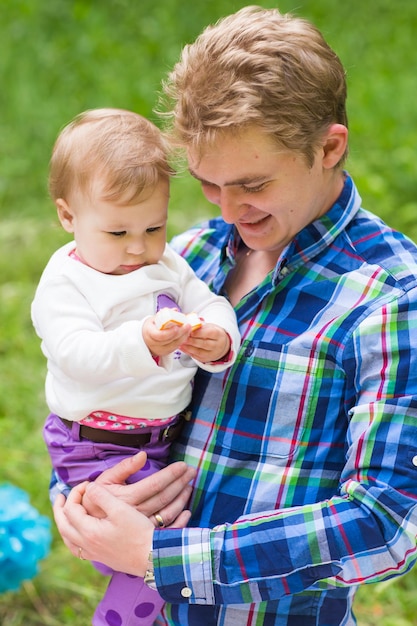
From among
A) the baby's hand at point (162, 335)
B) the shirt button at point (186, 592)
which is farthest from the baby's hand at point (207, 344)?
the shirt button at point (186, 592)

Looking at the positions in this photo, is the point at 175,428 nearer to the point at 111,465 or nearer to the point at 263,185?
the point at 111,465

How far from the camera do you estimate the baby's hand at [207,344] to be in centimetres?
173

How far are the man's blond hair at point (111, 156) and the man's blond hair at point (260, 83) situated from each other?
0.21 feet

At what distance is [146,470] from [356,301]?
0.56m

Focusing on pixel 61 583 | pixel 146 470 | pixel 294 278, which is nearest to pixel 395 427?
pixel 294 278

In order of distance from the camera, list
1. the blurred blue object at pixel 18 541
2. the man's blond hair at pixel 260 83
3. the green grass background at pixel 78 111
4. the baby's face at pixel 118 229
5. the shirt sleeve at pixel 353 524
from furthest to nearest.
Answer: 1. the green grass background at pixel 78 111
2. the blurred blue object at pixel 18 541
3. the baby's face at pixel 118 229
4. the man's blond hair at pixel 260 83
5. the shirt sleeve at pixel 353 524

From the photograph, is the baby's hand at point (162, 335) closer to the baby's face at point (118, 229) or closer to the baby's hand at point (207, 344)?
the baby's hand at point (207, 344)

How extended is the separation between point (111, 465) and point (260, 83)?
80cm

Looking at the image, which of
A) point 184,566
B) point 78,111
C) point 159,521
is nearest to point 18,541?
point 159,521

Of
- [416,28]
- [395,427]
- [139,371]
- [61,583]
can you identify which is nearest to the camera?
[395,427]

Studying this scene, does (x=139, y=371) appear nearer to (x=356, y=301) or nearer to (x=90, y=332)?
(x=90, y=332)

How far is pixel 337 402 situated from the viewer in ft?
5.60

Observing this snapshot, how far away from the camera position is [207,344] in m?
1.73

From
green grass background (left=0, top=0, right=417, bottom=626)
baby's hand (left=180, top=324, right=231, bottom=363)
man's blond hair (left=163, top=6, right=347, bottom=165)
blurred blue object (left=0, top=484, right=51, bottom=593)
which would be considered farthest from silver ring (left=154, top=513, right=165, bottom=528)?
green grass background (left=0, top=0, right=417, bottom=626)
